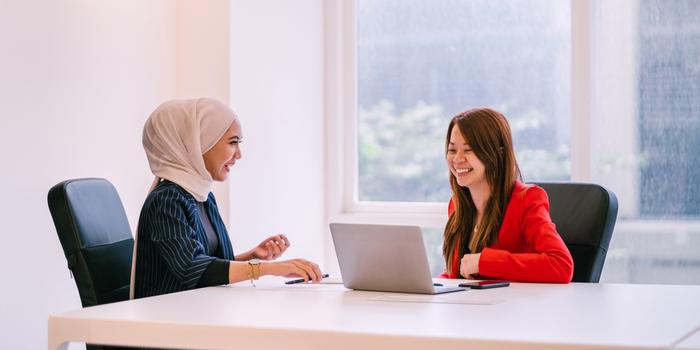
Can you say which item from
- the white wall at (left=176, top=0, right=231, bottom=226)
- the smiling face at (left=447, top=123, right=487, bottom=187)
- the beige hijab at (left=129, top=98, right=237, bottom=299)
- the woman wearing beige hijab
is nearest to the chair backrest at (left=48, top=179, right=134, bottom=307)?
the woman wearing beige hijab

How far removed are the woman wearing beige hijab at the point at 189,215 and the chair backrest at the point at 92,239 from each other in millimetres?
56

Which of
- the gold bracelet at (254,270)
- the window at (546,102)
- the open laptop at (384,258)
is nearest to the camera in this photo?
the open laptop at (384,258)

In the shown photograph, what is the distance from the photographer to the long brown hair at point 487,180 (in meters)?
2.86

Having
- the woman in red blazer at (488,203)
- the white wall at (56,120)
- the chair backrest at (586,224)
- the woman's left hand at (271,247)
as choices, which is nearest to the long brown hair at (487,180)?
the woman in red blazer at (488,203)

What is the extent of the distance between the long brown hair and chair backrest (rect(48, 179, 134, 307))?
1007mm

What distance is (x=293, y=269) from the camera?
8.00ft

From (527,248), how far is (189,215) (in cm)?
101

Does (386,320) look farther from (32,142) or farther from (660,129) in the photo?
(660,129)

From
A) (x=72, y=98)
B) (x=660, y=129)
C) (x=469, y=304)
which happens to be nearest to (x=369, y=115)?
(x=660, y=129)

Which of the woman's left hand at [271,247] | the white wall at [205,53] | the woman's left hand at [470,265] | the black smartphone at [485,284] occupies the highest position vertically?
the white wall at [205,53]

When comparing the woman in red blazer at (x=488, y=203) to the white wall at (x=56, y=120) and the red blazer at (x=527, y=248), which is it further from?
the white wall at (x=56, y=120)

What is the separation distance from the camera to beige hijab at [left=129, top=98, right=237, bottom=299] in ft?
8.89

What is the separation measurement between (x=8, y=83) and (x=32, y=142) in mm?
218

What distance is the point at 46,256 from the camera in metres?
3.17
